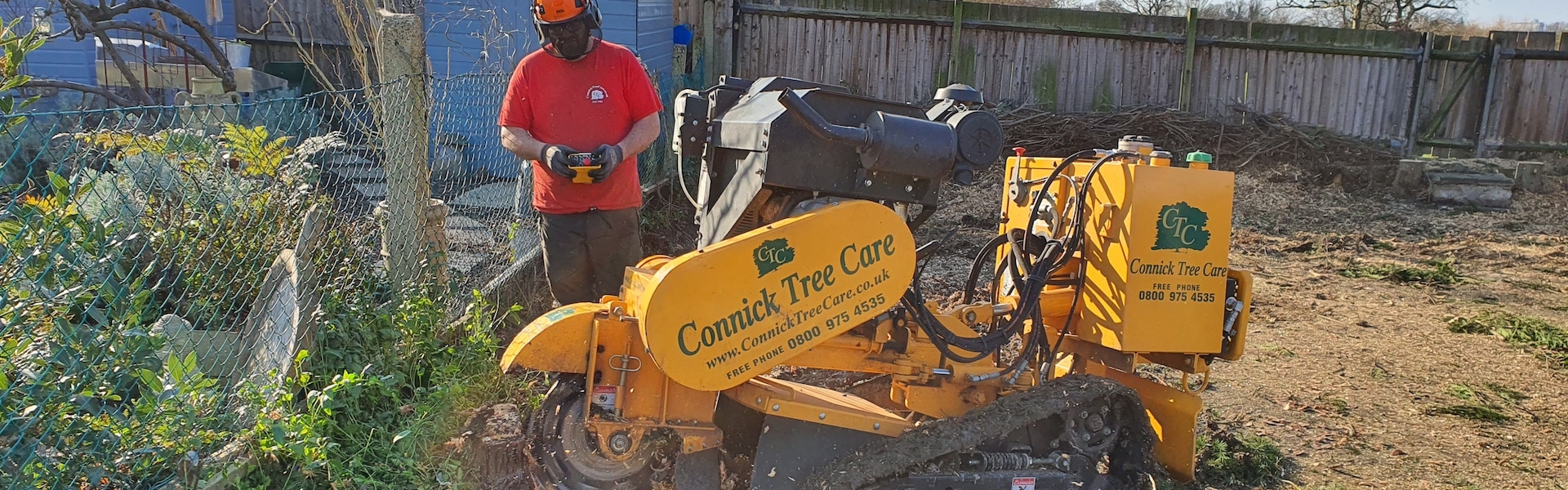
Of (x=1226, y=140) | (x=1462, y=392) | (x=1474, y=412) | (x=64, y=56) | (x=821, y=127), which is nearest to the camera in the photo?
(x=821, y=127)

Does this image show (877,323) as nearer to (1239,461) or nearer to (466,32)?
(1239,461)

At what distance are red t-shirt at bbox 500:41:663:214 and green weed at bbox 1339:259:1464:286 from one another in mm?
6594

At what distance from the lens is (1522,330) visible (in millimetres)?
6527

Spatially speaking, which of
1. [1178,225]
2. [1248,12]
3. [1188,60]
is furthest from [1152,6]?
[1178,225]

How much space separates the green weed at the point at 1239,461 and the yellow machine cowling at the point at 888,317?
0.40 meters

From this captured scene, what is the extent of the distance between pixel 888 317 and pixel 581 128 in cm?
151

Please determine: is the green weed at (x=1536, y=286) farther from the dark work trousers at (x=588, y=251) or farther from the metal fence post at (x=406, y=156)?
the metal fence post at (x=406, y=156)

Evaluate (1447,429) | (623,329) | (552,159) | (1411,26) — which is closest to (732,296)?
(623,329)

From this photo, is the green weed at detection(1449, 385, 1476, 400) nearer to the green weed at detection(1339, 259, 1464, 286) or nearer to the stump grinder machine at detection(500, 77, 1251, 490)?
the stump grinder machine at detection(500, 77, 1251, 490)

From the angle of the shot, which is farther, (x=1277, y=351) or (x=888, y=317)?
(x=1277, y=351)

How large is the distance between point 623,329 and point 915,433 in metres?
1.01

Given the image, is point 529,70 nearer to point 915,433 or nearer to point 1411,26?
point 915,433

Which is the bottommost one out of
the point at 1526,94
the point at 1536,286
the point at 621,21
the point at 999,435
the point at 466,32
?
the point at 1536,286

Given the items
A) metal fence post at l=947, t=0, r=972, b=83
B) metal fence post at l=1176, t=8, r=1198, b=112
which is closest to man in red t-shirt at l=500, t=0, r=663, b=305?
metal fence post at l=947, t=0, r=972, b=83
